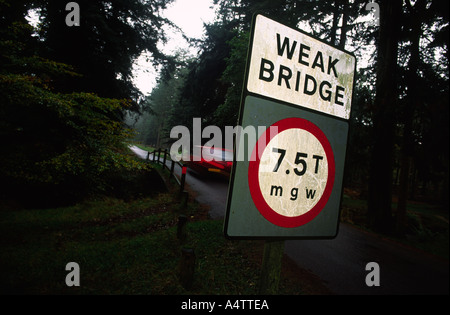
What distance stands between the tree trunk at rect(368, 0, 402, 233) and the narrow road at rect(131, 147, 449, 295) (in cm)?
122

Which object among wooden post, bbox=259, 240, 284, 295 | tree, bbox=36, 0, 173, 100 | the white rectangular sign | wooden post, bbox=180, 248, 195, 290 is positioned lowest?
wooden post, bbox=180, 248, 195, 290

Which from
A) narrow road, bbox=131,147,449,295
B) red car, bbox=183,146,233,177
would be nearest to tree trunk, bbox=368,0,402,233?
narrow road, bbox=131,147,449,295

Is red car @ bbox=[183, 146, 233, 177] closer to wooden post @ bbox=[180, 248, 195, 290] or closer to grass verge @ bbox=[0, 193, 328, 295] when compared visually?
grass verge @ bbox=[0, 193, 328, 295]

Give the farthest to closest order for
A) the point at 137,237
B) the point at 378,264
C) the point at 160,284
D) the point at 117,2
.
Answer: the point at 117,2 → the point at 137,237 → the point at 378,264 → the point at 160,284

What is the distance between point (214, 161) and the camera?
38.8 ft

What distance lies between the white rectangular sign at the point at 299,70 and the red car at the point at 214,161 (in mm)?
9766

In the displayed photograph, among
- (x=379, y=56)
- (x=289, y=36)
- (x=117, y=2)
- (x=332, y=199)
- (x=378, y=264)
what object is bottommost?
(x=378, y=264)

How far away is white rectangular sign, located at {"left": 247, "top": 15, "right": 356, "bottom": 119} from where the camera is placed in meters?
0.99

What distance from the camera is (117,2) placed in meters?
9.66

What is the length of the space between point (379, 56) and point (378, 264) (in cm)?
691

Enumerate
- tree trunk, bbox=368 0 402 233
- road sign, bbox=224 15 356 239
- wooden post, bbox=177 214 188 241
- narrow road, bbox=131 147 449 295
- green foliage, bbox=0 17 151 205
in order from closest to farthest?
road sign, bbox=224 15 356 239, narrow road, bbox=131 147 449 295, green foliage, bbox=0 17 151 205, wooden post, bbox=177 214 188 241, tree trunk, bbox=368 0 402 233
